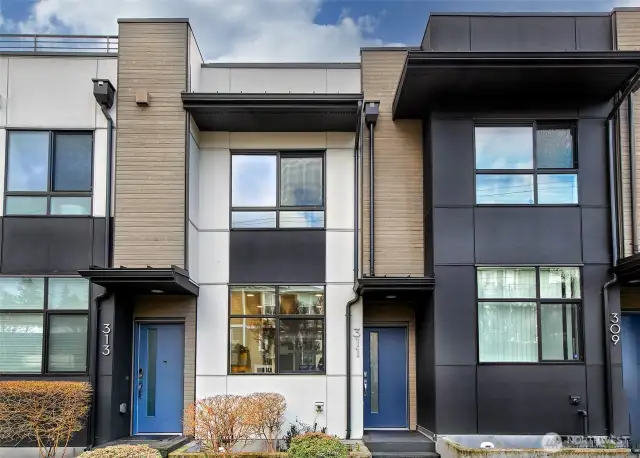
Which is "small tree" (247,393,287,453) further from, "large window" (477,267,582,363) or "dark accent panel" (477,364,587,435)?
"large window" (477,267,582,363)

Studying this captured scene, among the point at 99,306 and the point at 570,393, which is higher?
the point at 99,306

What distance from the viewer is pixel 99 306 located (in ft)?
33.1

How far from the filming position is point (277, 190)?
1117cm

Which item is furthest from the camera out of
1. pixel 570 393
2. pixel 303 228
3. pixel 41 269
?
pixel 303 228

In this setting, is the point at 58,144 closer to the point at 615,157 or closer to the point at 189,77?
the point at 189,77

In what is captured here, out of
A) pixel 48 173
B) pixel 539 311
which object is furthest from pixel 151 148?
pixel 539 311

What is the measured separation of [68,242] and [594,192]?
8.90 m

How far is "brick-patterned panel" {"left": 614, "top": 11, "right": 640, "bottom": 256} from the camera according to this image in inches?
389

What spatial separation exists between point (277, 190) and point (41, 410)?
206 inches

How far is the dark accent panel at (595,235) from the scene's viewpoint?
985 centimetres

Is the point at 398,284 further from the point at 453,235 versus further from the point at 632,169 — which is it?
the point at 632,169

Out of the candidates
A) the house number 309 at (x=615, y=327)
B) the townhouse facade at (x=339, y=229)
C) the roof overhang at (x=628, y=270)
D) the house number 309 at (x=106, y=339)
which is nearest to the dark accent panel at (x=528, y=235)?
the townhouse facade at (x=339, y=229)

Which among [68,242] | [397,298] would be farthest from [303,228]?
[68,242]

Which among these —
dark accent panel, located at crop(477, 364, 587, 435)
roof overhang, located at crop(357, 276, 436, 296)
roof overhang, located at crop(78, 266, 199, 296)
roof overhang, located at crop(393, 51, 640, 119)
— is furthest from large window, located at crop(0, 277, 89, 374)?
dark accent panel, located at crop(477, 364, 587, 435)
